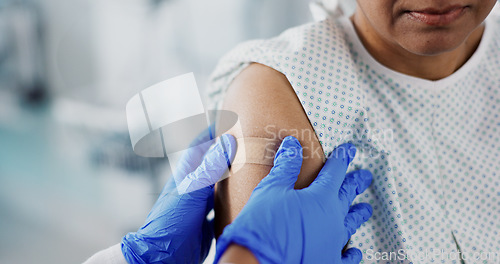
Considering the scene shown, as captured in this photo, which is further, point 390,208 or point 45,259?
point 45,259

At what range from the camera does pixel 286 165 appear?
725 millimetres

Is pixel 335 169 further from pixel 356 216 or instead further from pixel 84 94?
pixel 84 94

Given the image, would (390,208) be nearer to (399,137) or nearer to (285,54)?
(399,137)

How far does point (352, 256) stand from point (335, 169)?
18 cm

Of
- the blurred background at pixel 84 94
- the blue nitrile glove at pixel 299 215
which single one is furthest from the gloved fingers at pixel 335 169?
the blurred background at pixel 84 94

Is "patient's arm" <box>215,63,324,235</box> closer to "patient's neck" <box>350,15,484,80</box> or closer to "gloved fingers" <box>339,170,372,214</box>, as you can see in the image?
"gloved fingers" <box>339,170,372,214</box>

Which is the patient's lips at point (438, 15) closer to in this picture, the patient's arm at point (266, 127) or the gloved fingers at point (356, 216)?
the patient's arm at point (266, 127)

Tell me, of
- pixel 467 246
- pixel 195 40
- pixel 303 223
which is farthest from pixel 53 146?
pixel 467 246

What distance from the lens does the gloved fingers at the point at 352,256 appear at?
0.77 metres

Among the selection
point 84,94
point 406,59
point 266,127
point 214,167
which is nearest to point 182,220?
point 214,167

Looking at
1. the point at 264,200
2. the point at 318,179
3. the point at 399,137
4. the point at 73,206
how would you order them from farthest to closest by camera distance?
the point at 73,206
the point at 399,137
the point at 318,179
the point at 264,200

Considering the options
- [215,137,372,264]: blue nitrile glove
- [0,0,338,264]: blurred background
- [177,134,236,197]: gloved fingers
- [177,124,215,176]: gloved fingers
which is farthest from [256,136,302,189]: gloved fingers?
[0,0,338,264]: blurred background

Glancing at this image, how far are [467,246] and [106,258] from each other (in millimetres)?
800

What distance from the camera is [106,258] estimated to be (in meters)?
0.85
